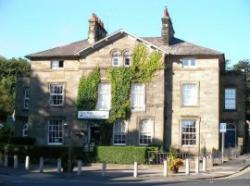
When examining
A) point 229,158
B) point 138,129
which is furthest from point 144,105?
point 229,158

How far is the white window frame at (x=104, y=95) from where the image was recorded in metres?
44.9

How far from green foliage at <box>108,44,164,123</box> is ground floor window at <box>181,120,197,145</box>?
4.80 meters

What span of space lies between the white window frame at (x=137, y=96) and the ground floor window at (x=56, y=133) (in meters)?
7.15

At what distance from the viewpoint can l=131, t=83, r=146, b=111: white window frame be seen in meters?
44.0

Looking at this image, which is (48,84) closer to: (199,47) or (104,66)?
(104,66)

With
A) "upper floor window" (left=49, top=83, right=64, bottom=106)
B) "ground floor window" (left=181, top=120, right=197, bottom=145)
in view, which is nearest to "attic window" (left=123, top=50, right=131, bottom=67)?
"upper floor window" (left=49, top=83, right=64, bottom=106)

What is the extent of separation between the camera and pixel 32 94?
47656 mm

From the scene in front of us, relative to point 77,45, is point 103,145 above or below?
below

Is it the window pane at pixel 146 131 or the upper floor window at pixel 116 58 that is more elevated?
the upper floor window at pixel 116 58

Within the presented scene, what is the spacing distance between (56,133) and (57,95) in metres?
3.43

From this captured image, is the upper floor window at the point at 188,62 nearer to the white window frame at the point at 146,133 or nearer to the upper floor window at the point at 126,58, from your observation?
the upper floor window at the point at 126,58

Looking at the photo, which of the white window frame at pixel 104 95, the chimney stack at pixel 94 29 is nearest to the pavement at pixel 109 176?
the white window frame at pixel 104 95

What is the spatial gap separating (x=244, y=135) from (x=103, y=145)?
43.3ft

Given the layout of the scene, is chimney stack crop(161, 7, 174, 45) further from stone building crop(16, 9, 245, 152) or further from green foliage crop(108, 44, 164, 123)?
green foliage crop(108, 44, 164, 123)
